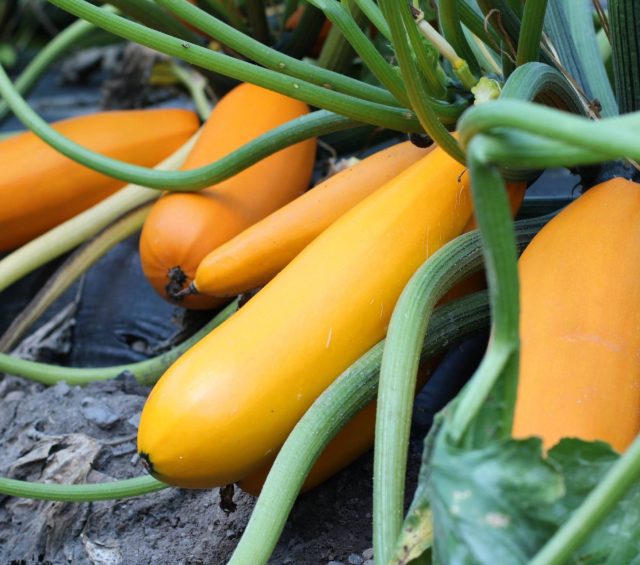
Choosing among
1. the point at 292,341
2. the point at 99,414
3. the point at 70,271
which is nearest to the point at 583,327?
the point at 292,341

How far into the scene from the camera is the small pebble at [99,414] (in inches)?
43.5

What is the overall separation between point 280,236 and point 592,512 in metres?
0.61

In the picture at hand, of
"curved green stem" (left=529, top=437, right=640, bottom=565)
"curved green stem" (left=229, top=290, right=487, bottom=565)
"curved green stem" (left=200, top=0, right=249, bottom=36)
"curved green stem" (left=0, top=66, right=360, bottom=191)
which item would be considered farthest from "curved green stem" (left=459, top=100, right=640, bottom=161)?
"curved green stem" (left=200, top=0, right=249, bottom=36)

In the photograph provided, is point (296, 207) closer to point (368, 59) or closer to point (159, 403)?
point (368, 59)

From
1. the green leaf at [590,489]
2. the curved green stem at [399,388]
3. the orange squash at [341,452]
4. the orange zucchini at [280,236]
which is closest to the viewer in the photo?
the green leaf at [590,489]

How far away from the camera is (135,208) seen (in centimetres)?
147

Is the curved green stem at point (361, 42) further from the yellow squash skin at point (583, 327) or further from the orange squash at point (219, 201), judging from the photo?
the orange squash at point (219, 201)

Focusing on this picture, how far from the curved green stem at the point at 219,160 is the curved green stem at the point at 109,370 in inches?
6.4

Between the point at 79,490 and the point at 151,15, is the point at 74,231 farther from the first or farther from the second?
the point at 79,490

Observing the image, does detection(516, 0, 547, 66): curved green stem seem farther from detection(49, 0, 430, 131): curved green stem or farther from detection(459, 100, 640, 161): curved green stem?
detection(459, 100, 640, 161): curved green stem

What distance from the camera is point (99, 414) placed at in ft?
3.66

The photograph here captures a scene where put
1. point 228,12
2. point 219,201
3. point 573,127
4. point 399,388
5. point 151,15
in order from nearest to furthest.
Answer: point 573,127, point 399,388, point 219,201, point 151,15, point 228,12

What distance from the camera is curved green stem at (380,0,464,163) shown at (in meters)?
0.76

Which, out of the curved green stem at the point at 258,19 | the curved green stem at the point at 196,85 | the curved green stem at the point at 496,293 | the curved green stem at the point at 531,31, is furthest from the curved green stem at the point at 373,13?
the curved green stem at the point at 196,85
